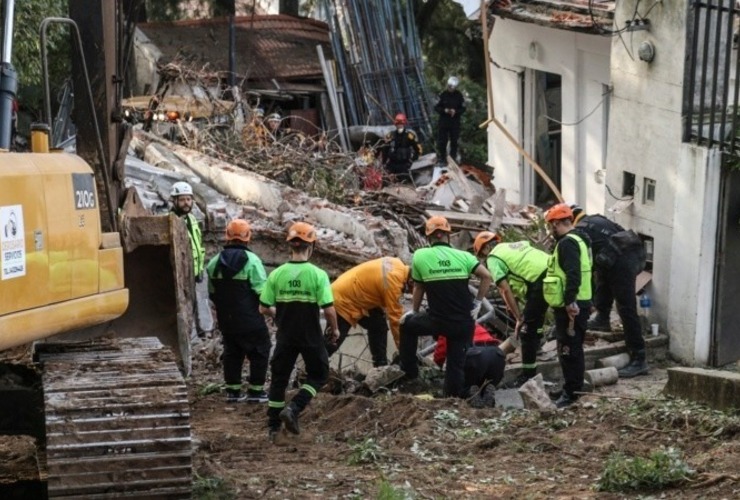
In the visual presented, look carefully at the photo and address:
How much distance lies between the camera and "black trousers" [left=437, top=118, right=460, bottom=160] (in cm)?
2717

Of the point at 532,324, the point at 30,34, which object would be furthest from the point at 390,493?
the point at 30,34

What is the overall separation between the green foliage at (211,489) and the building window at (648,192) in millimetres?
8466

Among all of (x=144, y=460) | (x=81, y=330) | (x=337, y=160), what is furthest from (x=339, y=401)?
(x=337, y=160)

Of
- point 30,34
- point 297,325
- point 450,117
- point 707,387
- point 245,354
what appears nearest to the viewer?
point 297,325

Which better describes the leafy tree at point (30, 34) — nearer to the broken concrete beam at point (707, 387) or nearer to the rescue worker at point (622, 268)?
the rescue worker at point (622, 268)

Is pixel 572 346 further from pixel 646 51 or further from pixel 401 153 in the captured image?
pixel 401 153

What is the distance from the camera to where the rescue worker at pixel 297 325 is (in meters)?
11.6

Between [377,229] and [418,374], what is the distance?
4.64 metres

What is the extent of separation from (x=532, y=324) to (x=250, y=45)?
18794mm

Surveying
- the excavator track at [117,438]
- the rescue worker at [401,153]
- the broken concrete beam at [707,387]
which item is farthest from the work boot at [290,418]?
the rescue worker at [401,153]

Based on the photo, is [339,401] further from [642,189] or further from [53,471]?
[642,189]

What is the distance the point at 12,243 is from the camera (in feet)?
26.7

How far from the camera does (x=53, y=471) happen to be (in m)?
8.29

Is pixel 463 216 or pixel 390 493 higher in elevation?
pixel 390 493
